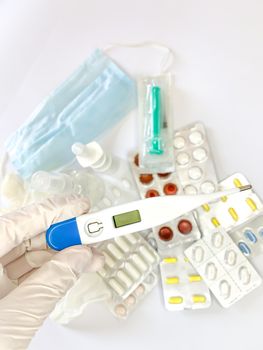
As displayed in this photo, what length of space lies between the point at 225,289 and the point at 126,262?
0.19 metres

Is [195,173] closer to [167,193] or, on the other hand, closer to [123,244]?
[167,193]

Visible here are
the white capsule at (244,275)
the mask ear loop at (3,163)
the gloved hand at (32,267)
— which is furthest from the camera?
the mask ear loop at (3,163)

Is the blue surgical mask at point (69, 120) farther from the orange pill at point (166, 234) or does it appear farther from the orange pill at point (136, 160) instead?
the orange pill at point (166, 234)

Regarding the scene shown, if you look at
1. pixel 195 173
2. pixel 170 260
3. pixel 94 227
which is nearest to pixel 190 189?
pixel 195 173

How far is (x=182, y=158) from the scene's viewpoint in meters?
0.96

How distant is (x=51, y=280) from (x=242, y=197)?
0.38 metres

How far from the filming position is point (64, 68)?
1.04m

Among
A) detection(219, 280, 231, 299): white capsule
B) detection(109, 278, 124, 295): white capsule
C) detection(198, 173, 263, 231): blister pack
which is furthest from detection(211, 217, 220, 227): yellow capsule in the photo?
detection(109, 278, 124, 295): white capsule

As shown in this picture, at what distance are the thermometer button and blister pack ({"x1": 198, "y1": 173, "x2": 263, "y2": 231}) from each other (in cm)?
24

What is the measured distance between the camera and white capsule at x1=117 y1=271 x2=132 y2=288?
93 centimetres

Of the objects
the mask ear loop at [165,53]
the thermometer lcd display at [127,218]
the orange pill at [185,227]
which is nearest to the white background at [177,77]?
the mask ear loop at [165,53]

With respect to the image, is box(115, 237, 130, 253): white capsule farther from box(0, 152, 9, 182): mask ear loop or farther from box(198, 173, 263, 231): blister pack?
box(0, 152, 9, 182): mask ear loop

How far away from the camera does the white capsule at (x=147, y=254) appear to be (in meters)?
0.94

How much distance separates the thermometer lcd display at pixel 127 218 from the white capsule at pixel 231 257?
23 centimetres
